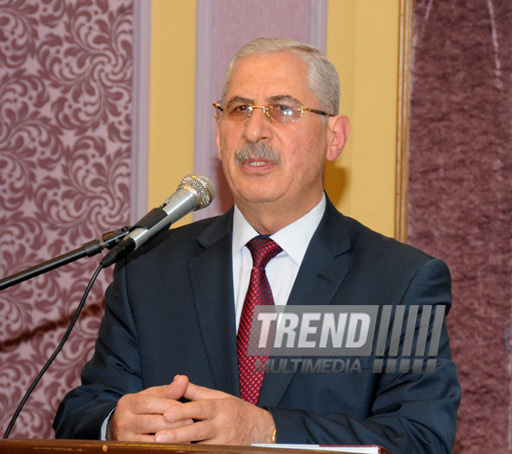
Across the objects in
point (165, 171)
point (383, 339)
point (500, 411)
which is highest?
point (165, 171)

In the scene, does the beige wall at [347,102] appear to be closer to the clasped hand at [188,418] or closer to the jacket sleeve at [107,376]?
the jacket sleeve at [107,376]

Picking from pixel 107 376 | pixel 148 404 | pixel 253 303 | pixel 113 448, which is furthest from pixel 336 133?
pixel 113 448

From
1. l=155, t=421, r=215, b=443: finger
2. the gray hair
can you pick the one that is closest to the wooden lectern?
l=155, t=421, r=215, b=443: finger

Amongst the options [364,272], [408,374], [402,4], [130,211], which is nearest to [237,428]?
[408,374]

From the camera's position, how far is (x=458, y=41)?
315 centimetres

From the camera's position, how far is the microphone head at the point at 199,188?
2.05m

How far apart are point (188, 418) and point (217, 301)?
2.04 feet

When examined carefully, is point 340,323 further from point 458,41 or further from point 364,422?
point 458,41

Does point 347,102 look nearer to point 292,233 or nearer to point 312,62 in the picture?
point 312,62

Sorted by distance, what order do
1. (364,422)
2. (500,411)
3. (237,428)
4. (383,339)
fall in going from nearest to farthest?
(237,428) < (364,422) < (383,339) < (500,411)

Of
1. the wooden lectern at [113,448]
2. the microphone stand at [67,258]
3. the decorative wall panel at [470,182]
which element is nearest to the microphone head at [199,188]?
the microphone stand at [67,258]

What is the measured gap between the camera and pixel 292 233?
245 cm

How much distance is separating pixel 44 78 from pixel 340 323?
168 centimetres

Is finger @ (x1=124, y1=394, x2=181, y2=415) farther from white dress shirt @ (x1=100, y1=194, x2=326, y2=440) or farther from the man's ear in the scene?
the man's ear
